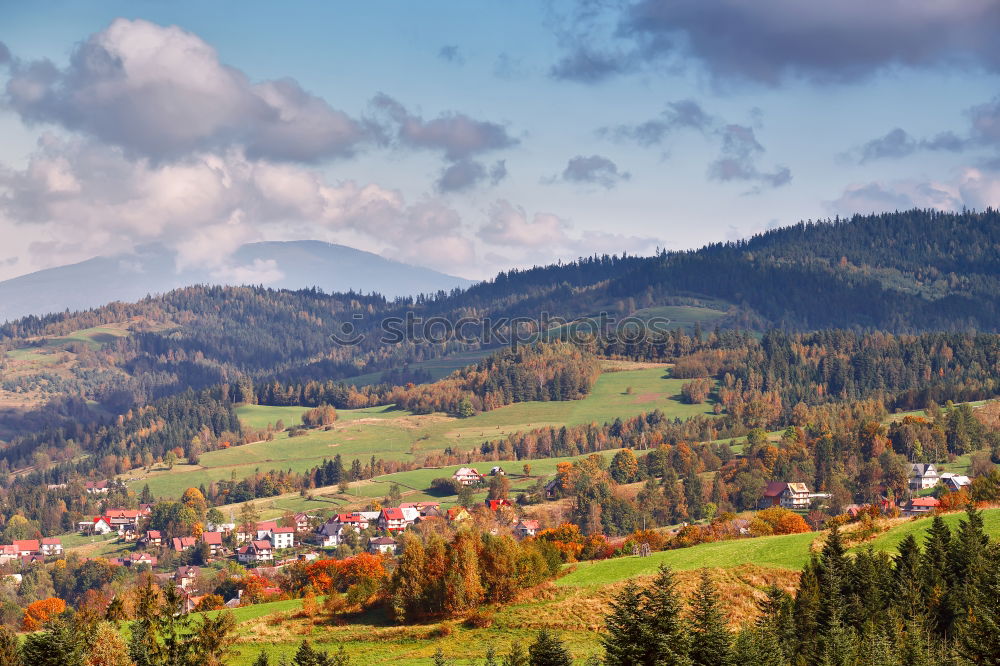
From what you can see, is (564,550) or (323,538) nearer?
(564,550)

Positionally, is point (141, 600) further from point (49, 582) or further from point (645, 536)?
point (49, 582)

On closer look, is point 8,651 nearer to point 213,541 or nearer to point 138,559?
point 138,559

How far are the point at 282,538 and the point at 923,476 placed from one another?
103 meters

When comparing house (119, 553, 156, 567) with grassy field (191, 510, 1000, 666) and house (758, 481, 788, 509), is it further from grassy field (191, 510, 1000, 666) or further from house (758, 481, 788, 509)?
grassy field (191, 510, 1000, 666)

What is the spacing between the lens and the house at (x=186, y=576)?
150m

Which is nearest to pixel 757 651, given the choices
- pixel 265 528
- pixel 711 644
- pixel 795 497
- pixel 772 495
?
pixel 711 644

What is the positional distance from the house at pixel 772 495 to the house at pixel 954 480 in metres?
23.8

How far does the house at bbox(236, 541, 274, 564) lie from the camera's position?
172 metres

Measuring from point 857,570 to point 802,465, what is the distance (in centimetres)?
12881

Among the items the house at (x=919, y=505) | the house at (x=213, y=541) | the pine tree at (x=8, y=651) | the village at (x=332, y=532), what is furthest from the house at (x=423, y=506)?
the pine tree at (x=8, y=651)

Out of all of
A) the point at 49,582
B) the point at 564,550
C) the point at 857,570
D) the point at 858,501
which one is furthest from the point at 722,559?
the point at 49,582

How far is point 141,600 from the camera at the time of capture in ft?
157

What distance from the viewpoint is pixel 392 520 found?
592ft

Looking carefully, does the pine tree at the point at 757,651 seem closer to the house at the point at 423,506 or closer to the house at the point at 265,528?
the house at the point at 423,506
